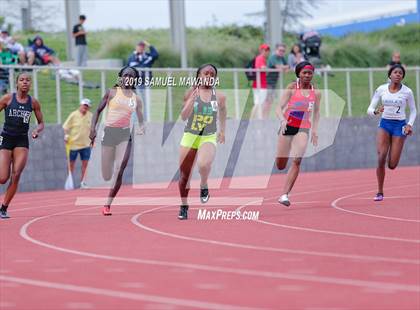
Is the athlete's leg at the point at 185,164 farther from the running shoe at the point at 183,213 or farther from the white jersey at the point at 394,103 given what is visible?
the white jersey at the point at 394,103

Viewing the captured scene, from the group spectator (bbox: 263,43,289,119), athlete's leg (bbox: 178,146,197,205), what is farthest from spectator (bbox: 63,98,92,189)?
athlete's leg (bbox: 178,146,197,205)

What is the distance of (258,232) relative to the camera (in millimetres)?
13523

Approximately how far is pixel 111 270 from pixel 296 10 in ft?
167

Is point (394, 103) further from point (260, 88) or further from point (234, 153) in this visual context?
point (234, 153)

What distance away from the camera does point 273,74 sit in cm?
3022

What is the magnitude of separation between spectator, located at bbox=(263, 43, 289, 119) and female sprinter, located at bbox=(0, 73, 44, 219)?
13558 mm

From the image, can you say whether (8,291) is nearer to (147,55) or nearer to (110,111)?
(110,111)

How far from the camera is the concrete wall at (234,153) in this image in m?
26.7

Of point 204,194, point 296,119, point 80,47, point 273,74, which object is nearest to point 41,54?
point 80,47

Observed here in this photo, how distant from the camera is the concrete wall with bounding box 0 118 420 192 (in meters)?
26.7

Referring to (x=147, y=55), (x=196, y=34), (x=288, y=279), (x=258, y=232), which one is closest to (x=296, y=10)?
(x=196, y=34)

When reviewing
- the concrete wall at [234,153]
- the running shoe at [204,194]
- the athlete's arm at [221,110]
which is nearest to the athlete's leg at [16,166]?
the running shoe at [204,194]

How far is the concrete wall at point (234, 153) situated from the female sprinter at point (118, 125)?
8.63 m

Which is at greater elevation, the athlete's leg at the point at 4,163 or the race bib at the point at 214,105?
the race bib at the point at 214,105
